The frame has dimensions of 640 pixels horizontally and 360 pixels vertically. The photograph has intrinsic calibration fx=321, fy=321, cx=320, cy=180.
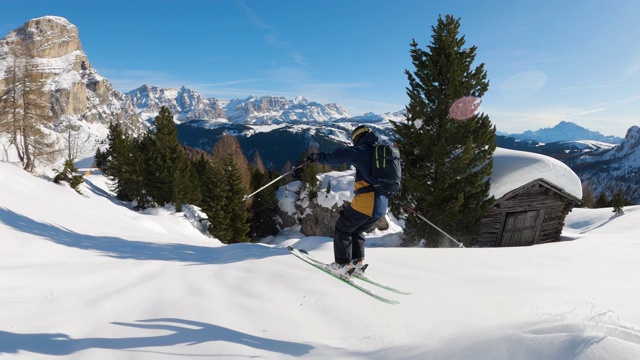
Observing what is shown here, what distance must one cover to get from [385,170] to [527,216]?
15.5 meters

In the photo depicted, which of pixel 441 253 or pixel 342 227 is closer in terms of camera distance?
pixel 342 227

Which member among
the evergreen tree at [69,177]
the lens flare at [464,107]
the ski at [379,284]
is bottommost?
the ski at [379,284]

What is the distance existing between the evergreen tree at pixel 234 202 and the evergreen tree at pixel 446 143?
21.6 metres

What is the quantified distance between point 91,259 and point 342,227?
637cm

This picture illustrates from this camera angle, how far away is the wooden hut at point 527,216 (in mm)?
16234

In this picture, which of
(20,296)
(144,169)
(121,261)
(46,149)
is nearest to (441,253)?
(121,261)

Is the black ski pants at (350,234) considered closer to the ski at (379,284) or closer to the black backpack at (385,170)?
the ski at (379,284)

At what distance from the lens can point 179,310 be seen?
4.80 m

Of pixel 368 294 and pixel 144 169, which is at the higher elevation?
pixel 144 169

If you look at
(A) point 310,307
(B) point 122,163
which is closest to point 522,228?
(A) point 310,307

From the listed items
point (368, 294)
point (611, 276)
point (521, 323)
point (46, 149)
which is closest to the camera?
point (521, 323)

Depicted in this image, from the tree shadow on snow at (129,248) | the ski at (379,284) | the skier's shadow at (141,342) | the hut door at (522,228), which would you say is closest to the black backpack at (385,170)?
the ski at (379,284)

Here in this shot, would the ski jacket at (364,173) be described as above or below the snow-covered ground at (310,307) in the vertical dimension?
above

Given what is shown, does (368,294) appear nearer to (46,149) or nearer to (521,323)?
(521,323)
